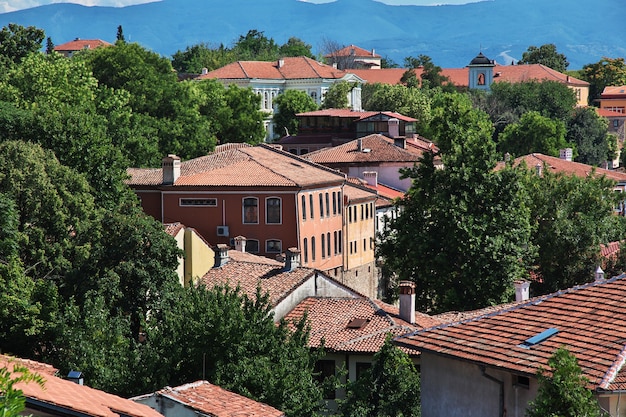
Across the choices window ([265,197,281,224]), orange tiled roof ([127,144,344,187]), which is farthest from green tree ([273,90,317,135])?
window ([265,197,281,224])

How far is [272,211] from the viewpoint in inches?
2169

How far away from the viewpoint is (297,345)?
2658 centimetres

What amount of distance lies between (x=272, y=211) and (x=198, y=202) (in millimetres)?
2957

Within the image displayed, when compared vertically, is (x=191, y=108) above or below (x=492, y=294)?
above

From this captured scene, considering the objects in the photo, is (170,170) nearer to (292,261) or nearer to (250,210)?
(250,210)

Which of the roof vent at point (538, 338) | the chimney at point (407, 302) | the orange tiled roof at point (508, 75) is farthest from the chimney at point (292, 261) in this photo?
the orange tiled roof at point (508, 75)

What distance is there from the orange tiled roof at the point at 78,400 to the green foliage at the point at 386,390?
593 centimetres

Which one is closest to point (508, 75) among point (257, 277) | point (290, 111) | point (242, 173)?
point (290, 111)

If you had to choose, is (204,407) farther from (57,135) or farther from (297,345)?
(57,135)

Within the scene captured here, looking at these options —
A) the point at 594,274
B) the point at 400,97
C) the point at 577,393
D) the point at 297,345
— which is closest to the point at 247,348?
the point at 297,345

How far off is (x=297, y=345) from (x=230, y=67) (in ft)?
330

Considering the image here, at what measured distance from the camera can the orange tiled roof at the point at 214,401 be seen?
787 inches

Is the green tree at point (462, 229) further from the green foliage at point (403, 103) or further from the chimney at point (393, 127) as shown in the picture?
the green foliage at point (403, 103)

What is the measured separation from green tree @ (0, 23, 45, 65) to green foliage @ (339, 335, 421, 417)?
58362mm
